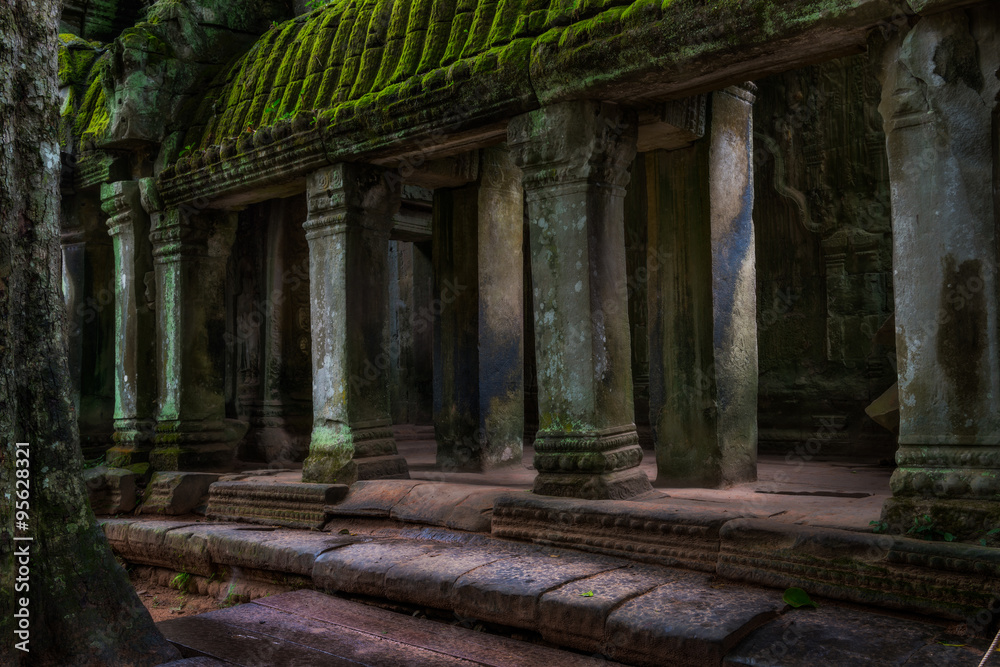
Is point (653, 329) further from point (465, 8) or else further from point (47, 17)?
point (47, 17)

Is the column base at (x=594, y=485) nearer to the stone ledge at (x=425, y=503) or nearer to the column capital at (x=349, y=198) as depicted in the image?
the stone ledge at (x=425, y=503)

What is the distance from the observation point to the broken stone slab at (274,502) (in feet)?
17.5

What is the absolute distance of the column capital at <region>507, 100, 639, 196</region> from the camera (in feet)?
14.2

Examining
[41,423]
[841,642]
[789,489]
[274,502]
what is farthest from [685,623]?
[274,502]

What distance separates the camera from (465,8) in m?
4.93

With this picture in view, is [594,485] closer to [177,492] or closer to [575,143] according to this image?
[575,143]

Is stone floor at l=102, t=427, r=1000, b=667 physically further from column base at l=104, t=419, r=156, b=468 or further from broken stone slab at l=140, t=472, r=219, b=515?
column base at l=104, t=419, r=156, b=468

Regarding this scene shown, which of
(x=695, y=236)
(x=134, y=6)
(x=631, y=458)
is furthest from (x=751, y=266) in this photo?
(x=134, y=6)

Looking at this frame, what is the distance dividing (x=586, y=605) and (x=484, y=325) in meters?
3.39

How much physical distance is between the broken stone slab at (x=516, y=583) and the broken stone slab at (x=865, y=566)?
24.4 inches

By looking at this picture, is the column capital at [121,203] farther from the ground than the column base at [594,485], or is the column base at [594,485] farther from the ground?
the column capital at [121,203]

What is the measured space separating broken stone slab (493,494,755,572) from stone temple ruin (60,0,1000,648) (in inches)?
8.2

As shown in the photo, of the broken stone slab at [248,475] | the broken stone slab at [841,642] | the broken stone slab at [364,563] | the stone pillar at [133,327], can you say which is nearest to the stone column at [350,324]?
the broken stone slab at [248,475]

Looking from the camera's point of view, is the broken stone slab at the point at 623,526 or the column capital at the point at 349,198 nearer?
the broken stone slab at the point at 623,526
